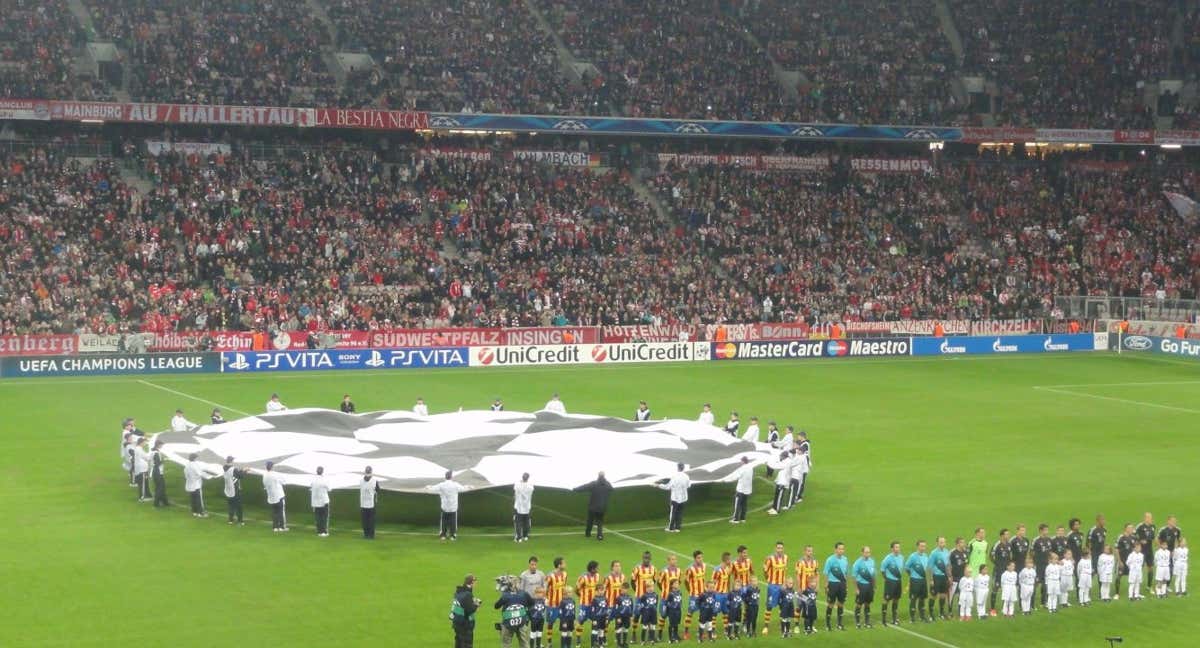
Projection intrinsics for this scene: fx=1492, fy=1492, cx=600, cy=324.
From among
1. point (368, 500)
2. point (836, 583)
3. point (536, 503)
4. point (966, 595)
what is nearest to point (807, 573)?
point (836, 583)

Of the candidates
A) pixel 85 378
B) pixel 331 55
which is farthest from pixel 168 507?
pixel 331 55

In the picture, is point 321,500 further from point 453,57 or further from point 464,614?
point 453,57

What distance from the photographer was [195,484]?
93.8 feet

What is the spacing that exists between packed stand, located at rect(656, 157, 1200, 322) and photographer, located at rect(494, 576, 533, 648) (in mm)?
40490

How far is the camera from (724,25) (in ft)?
242

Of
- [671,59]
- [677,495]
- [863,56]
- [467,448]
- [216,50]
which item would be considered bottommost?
[677,495]

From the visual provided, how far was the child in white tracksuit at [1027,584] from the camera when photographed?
22.9m

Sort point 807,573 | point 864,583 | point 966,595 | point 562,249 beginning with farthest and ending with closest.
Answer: point 562,249 → point 966,595 → point 864,583 → point 807,573

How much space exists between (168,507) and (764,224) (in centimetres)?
4103

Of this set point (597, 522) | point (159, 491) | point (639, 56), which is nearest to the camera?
point (597, 522)

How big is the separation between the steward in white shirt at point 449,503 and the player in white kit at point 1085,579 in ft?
35.3

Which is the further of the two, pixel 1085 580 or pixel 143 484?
pixel 143 484

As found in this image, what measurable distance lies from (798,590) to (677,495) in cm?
596

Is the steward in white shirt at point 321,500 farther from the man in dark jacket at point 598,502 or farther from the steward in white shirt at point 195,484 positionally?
the man in dark jacket at point 598,502
